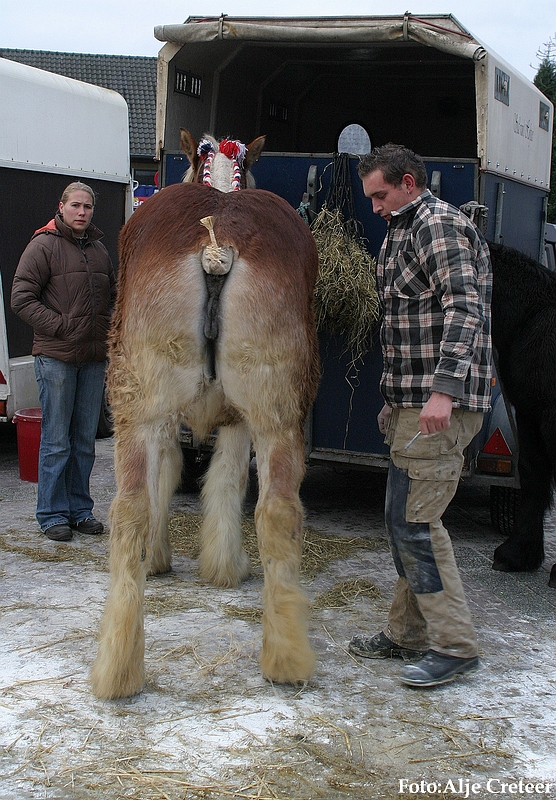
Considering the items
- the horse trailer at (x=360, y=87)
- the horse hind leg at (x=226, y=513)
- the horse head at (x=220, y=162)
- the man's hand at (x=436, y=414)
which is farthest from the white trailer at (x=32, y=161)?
the man's hand at (x=436, y=414)

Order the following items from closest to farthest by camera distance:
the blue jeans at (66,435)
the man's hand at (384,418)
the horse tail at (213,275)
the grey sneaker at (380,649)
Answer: the horse tail at (213,275) < the grey sneaker at (380,649) < the man's hand at (384,418) < the blue jeans at (66,435)

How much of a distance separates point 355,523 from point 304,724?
2.78m

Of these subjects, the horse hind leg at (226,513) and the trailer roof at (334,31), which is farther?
the trailer roof at (334,31)

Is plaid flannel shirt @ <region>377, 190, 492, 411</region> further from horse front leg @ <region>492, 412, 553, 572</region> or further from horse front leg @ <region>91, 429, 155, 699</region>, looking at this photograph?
horse front leg @ <region>492, 412, 553, 572</region>

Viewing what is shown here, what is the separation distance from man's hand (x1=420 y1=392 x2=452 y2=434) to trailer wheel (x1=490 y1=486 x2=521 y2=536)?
8.06ft

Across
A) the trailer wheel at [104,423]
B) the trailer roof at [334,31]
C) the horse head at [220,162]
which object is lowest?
the trailer wheel at [104,423]

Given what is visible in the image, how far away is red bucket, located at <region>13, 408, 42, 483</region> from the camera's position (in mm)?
6059

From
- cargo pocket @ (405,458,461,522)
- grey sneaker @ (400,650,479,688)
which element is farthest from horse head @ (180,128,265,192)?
grey sneaker @ (400,650,479,688)

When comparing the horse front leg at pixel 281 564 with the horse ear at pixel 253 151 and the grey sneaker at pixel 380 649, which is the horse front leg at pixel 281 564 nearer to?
the grey sneaker at pixel 380 649

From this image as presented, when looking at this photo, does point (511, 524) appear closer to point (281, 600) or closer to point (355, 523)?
point (355, 523)

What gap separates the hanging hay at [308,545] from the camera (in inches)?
183

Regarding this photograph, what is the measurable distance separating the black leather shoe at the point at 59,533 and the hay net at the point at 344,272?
1955 mm

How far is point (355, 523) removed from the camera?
5.56 m

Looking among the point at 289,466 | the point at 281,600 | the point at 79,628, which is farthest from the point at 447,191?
the point at 79,628
